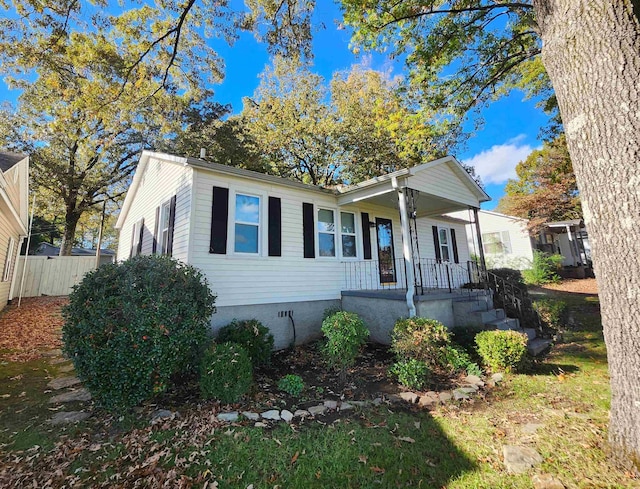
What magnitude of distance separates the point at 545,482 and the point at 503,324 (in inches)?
196

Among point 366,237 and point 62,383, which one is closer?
point 62,383

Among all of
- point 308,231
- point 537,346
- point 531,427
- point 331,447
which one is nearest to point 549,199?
point 537,346

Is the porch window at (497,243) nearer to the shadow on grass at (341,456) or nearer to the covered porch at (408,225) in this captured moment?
the covered porch at (408,225)

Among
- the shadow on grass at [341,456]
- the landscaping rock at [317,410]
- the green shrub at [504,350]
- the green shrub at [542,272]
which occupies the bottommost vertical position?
the shadow on grass at [341,456]

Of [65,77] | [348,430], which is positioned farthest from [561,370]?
[65,77]

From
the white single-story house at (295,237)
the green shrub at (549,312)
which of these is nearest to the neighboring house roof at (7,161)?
the white single-story house at (295,237)

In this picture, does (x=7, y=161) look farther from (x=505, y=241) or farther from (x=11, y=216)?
(x=505, y=241)

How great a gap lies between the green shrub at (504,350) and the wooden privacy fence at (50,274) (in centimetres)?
1792

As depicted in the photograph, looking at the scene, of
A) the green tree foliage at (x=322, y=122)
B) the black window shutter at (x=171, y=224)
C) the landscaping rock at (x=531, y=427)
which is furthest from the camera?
the green tree foliage at (x=322, y=122)

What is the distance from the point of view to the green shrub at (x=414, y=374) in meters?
4.58

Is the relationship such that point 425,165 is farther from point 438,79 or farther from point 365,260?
point 365,260

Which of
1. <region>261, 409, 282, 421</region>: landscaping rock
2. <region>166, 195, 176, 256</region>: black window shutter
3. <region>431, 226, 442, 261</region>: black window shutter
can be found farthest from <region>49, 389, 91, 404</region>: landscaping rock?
<region>431, 226, 442, 261</region>: black window shutter

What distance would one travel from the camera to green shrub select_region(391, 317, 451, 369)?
496 cm

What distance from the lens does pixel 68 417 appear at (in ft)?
12.3
